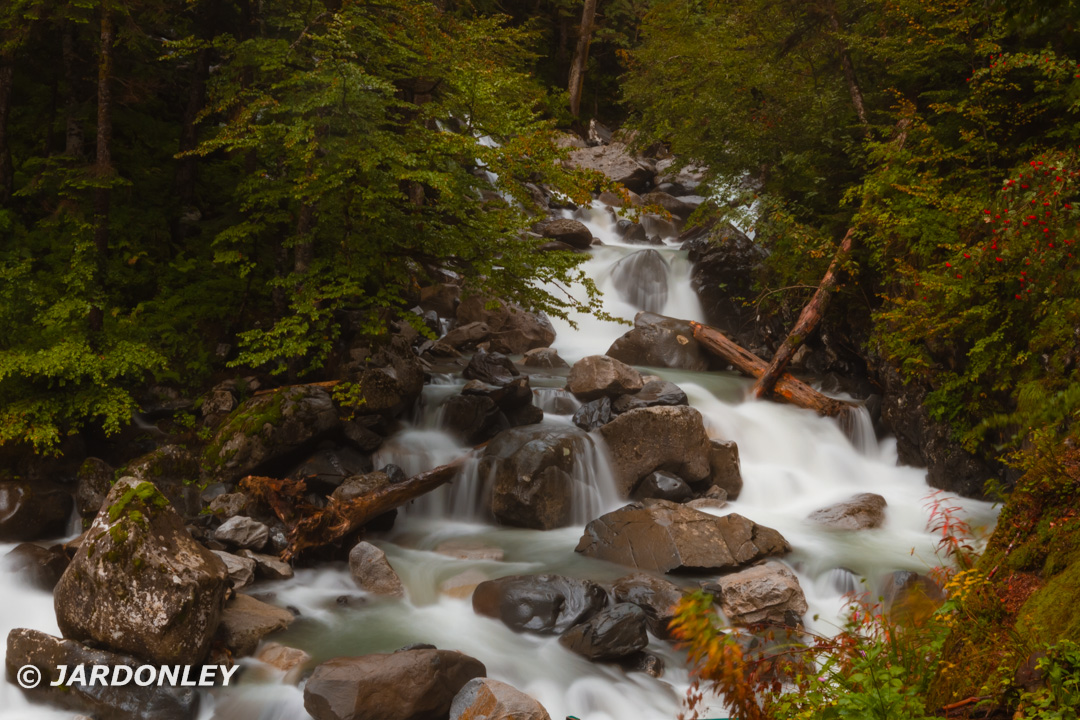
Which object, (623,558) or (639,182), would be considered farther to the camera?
(639,182)

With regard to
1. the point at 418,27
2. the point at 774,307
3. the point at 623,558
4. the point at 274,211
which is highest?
the point at 418,27

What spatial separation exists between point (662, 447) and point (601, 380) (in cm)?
194

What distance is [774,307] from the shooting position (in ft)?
46.2

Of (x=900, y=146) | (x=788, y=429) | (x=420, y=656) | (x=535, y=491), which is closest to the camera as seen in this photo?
(x=420, y=656)

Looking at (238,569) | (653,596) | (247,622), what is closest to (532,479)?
(653,596)

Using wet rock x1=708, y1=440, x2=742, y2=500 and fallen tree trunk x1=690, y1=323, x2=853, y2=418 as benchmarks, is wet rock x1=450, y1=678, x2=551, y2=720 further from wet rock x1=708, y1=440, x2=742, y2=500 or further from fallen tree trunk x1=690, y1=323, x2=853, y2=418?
fallen tree trunk x1=690, y1=323, x2=853, y2=418

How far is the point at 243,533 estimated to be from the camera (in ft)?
25.4

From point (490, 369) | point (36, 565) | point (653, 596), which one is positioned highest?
point (490, 369)

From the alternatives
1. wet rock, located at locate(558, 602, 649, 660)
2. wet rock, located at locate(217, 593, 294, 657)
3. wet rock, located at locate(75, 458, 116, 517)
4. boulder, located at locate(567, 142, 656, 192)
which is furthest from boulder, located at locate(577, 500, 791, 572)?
boulder, located at locate(567, 142, 656, 192)

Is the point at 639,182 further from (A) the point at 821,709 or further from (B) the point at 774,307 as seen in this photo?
(A) the point at 821,709

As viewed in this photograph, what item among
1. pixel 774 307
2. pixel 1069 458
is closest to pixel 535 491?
pixel 1069 458

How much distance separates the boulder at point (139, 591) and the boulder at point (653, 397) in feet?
22.5

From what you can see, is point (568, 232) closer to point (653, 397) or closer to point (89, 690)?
point (653, 397)

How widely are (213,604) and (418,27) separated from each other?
25.5 ft
